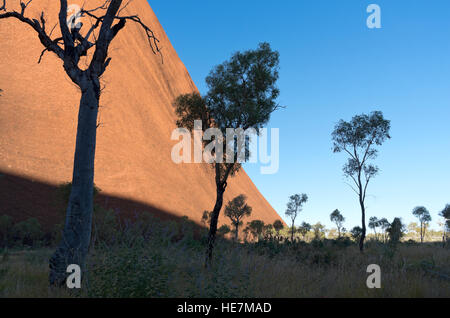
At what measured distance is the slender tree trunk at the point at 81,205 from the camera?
24.0 ft

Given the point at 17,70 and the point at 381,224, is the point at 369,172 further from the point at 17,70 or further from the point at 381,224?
the point at 17,70

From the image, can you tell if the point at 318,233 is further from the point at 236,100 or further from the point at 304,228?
the point at 304,228

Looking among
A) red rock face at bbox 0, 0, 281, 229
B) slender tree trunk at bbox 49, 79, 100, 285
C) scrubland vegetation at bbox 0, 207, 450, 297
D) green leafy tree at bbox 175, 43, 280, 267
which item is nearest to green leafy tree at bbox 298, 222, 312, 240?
red rock face at bbox 0, 0, 281, 229

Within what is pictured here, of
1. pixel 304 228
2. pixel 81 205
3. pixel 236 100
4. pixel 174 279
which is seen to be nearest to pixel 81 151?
pixel 81 205

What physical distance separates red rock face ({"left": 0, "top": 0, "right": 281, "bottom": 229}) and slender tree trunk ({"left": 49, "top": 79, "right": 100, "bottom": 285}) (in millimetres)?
26270

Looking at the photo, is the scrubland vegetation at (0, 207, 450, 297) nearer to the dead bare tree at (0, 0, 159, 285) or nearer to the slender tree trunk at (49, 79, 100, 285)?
the slender tree trunk at (49, 79, 100, 285)

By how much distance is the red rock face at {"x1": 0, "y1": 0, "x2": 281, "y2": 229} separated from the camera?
1644 inches

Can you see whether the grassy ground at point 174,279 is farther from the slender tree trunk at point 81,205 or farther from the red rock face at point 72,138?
the red rock face at point 72,138

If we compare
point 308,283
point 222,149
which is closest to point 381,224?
point 222,149

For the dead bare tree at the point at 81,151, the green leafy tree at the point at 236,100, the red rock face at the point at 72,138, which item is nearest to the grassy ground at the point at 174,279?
the dead bare tree at the point at 81,151

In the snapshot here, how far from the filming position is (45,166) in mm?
44562

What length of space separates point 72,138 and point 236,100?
45.0 metres

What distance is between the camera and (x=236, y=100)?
15.9m
